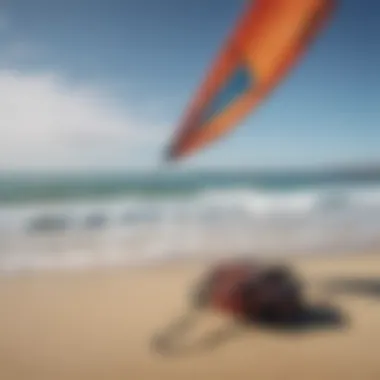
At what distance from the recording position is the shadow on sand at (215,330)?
1.28 meters

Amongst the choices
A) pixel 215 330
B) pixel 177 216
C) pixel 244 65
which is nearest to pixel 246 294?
pixel 215 330

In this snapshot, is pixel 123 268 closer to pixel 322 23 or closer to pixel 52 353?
pixel 52 353

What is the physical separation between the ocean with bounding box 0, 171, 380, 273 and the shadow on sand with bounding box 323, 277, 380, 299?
0.22 ft

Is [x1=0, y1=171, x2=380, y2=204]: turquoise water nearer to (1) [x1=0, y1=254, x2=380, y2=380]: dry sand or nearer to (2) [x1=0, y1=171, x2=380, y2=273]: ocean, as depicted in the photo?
(2) [x1=0, y1=171, x2=380, y2=273]: ocean

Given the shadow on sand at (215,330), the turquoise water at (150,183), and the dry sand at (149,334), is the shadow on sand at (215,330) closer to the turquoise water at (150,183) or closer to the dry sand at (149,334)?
the dry sand at (149,334)

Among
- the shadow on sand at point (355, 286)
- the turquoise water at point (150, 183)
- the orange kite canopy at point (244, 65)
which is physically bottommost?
the shadow on sand at point (355, 286)

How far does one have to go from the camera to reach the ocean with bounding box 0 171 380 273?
126 cm

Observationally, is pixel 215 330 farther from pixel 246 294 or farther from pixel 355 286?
pixel 355 286

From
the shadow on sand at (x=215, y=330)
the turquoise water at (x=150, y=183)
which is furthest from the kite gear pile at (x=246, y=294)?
the turquoise water at (x=150, y=183)

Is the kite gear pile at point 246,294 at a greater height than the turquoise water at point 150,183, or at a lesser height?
lesser

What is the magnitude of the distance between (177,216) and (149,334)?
237 mm

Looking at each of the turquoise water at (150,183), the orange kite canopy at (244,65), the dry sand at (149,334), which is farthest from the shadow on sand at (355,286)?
the orange kite canopy at (244,65)

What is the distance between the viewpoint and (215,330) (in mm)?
1299

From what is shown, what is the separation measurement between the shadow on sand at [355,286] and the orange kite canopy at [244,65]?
39cm
